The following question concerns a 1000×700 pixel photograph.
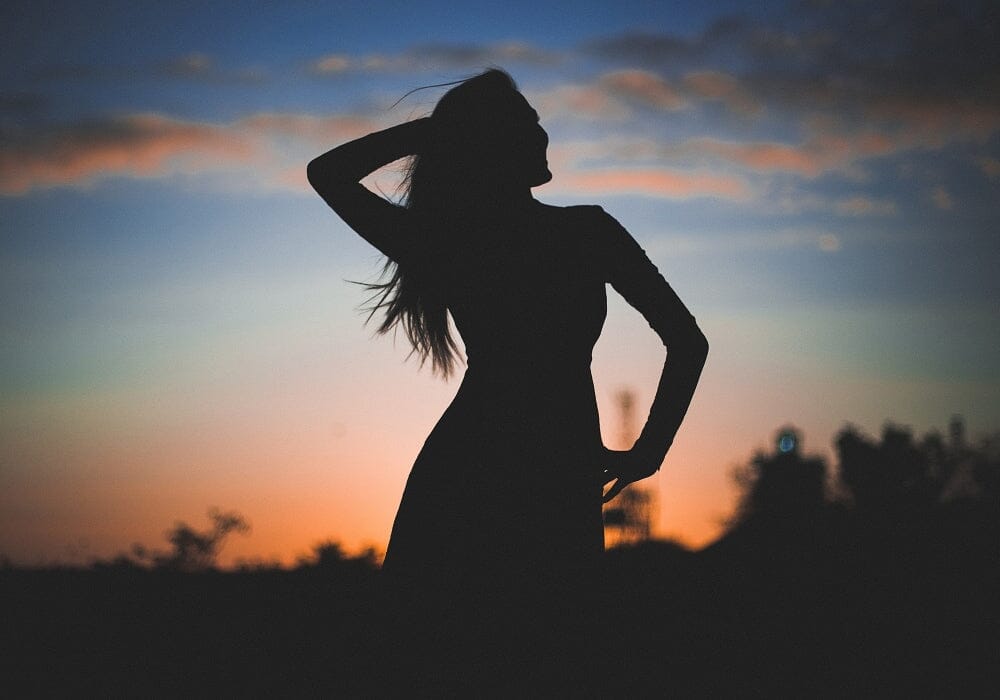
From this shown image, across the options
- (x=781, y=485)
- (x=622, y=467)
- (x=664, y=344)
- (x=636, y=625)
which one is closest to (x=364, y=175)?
(x=664, y=344)

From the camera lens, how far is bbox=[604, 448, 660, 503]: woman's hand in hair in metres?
2.72

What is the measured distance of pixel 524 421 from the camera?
2627 millimetres

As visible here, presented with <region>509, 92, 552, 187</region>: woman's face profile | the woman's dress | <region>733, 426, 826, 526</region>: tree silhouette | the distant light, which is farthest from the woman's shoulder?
<region>733, 426, 826, 526</region>: tree silhouette

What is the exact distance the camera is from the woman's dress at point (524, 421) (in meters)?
2.59

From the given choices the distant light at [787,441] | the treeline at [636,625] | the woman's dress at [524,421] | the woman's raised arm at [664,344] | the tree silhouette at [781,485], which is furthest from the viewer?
the tree silhouette at [781,485]

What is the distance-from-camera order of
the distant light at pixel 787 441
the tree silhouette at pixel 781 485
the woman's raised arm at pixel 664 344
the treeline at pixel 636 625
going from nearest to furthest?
1. the woman's raised arm at pixel 664 344
2. the treeline at pixel 636 625
3. the distant light at pixel 787 441
4. the tree silhouette at pixel 781 485

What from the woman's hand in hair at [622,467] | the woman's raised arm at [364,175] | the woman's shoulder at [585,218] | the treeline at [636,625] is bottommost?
the treeline at [636,625]

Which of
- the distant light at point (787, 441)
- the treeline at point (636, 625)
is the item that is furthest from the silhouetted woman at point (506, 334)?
the distant light at point (787, 441)

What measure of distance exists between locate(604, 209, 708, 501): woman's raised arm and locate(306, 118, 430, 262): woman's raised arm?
66 centimetres

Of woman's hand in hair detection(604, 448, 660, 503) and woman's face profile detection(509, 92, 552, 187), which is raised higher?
woman's face profile detection(509, 92, 552, 187)

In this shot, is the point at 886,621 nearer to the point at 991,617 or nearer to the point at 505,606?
the point at 991,617

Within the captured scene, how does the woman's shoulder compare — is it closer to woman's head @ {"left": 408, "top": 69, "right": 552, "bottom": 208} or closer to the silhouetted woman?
the silhouetted woman

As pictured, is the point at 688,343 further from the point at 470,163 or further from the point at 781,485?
the point at 781,485

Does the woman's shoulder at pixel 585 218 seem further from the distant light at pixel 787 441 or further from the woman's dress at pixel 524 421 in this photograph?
the distant light at pixel 787 441
